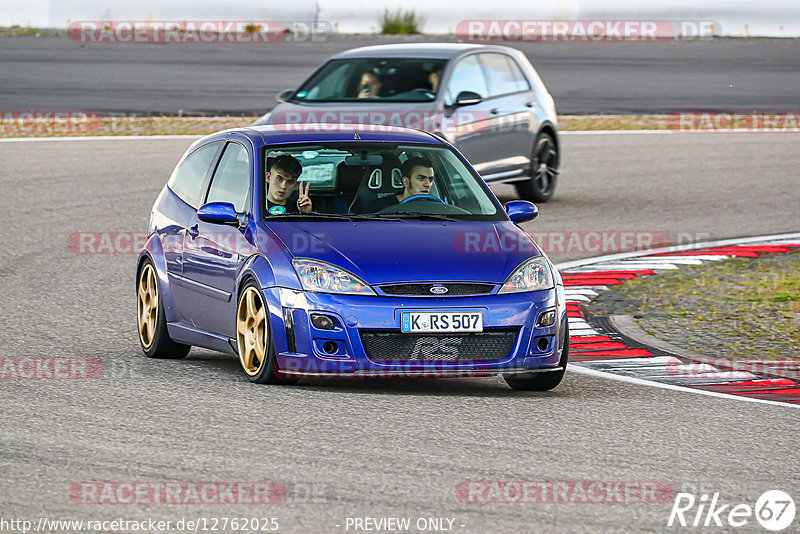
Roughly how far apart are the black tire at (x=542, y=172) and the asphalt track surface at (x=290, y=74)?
985 centimetres

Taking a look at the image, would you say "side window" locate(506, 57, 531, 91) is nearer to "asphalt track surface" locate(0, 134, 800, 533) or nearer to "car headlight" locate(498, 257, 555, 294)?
"asphalt track surface" locate(0, 134, 800, 533)

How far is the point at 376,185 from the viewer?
9.22 m

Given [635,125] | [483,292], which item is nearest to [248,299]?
[483,292]

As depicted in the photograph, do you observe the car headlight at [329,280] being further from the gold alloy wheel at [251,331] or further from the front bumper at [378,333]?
the gold alloy wheel at [251,331]

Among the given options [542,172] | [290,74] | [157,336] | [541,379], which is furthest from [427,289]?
[290,74]

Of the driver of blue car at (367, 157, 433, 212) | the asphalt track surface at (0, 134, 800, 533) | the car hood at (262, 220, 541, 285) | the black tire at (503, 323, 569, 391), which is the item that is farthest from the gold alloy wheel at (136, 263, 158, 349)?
the black tire at (503, 323, 569, 391)

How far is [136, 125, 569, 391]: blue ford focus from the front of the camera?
798 centimetres

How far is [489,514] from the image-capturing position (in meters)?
5.82

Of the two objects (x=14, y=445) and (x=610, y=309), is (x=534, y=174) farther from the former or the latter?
(x=14, y=445)

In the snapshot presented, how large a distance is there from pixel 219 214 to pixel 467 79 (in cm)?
866

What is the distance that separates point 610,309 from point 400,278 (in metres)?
4.01

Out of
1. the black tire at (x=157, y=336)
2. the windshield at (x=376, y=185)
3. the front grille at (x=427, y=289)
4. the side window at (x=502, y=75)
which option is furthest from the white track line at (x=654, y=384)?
the side window at (x=502, y=75)

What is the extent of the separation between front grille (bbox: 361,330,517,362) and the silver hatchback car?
814 cm

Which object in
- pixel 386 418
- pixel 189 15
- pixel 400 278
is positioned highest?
pixel 400 278
